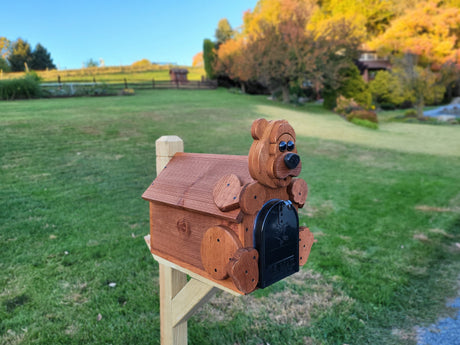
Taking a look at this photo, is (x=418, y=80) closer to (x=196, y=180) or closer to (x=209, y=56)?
(x=209, y=56)

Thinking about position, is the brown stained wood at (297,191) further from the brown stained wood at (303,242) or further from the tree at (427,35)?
the tree at (427,35)

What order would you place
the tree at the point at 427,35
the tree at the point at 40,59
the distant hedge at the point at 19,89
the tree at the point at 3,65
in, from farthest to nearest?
1. the tree at the point at 40,59
2. the tree at the point at 3,65
3. the tree at the point at 427,35
4. the distant hedge at the point at 19,89

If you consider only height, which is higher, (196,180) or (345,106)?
(196,180)

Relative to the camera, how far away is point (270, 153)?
123 cm

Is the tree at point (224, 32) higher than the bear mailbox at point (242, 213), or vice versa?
the tree at point (224, 32)

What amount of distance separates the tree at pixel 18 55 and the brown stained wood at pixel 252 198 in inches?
1878

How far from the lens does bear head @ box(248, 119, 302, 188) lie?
121 centimetres

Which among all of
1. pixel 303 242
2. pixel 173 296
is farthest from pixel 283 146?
pixel 173 296

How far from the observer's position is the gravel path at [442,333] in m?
2.62

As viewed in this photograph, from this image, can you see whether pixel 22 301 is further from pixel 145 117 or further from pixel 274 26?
pixel 274 26

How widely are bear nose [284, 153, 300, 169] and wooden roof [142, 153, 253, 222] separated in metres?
0.15

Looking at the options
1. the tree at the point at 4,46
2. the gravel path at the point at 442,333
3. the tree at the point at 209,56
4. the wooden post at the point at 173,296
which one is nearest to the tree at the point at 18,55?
the tree at the point at 4,46

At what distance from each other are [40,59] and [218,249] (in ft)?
164

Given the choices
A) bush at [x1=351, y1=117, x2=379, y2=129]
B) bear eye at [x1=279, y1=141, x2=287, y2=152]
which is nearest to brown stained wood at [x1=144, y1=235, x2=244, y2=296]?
bear eye at [x1=279, y1=141, x2=287, y2=152]
